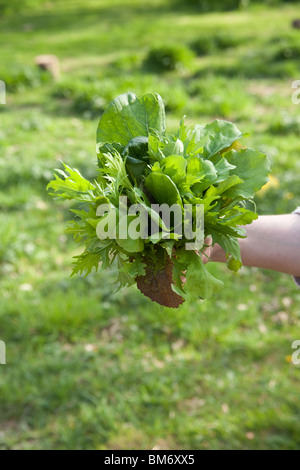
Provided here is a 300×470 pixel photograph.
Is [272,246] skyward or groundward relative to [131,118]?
groundward

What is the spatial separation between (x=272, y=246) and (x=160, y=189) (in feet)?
2.15

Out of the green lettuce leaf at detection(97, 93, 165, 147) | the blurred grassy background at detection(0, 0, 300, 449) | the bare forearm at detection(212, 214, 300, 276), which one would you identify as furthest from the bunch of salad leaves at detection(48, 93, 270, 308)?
the blurred grassy background at detection(0, 0, 300, 449)

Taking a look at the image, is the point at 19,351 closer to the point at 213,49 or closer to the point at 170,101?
the point at 170,101

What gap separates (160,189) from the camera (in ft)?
3.80

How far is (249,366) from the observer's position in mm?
2666

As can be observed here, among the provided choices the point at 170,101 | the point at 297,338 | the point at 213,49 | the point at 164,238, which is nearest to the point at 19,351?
the point at 297,338

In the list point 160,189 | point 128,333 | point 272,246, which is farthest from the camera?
point 128,333

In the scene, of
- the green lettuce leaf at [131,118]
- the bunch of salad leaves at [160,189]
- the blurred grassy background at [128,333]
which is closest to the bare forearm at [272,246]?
the bunch of salad leaves at [160,189]

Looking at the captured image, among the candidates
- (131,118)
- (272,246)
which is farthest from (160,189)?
(272,246)

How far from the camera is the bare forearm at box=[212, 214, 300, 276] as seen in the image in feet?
5.35

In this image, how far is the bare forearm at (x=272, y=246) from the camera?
1630mm

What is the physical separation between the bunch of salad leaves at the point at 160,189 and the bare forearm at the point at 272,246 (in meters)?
0.34

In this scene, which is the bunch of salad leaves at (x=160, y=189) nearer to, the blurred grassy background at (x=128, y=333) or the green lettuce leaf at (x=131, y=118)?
the green lettuce leaf at (x=131, y=118)

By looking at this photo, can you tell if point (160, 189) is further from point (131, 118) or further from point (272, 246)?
point (272, 246)
